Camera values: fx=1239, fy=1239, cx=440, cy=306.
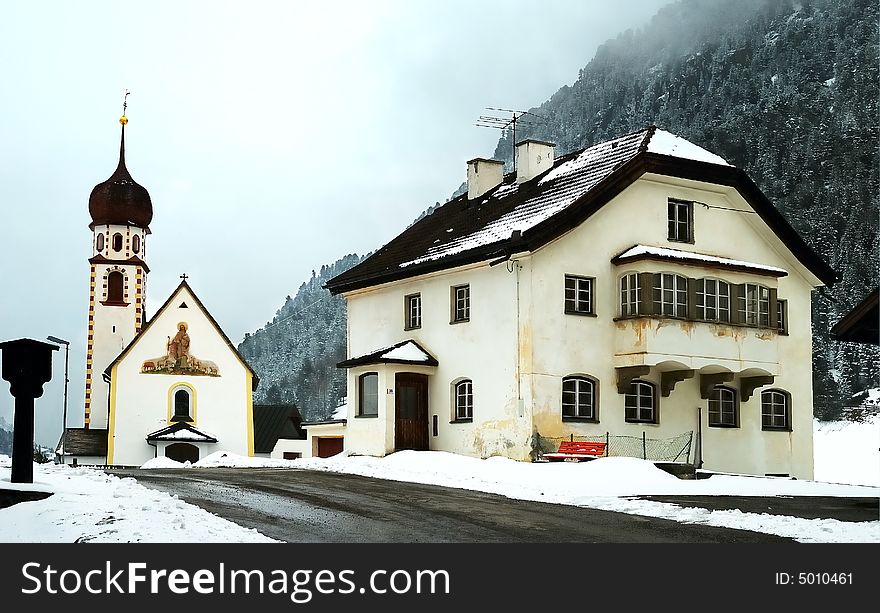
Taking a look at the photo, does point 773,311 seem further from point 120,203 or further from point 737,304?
point 120,203

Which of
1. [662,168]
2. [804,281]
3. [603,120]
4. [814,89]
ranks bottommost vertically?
[804,281]

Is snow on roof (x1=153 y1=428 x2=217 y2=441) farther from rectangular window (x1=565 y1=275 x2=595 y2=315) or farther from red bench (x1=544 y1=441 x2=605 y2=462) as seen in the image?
red bench (x1=544 y1=441 x2=605 y2=462)

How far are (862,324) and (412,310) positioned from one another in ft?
48.9

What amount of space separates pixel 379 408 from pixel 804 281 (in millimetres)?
12485

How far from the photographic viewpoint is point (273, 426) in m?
70.4

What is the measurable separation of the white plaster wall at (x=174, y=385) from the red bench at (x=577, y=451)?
2583cm

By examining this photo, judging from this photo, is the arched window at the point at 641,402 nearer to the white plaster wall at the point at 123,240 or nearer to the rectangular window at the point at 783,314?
the rectangular window at the point at 783,314

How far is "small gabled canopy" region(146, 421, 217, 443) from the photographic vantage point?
49625mm

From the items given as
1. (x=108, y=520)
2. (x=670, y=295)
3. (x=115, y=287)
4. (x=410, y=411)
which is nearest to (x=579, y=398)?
(x=670, y=295)
